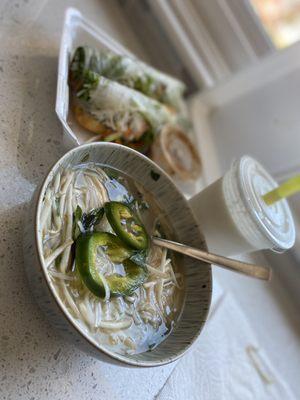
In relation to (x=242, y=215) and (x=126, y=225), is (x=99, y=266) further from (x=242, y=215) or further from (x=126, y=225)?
(x=242, y=215)

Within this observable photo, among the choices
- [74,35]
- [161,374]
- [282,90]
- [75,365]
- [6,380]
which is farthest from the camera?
[282,90]

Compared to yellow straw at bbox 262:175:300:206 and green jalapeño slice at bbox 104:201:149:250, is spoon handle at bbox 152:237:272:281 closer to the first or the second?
green jalapeño slice at bbox 104:201:149:250

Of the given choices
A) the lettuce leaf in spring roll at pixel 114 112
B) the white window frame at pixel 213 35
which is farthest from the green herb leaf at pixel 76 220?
the white window frame at pixel 213 35

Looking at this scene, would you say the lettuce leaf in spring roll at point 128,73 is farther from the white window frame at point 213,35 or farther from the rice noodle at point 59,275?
the rice noodle at point 59,275

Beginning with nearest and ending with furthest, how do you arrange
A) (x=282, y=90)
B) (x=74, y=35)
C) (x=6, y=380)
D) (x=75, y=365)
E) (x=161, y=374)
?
(x=6, y=380) < (x=75, y=365) < (x=161, y=374) < (x=74, y=35) < (x=282, y=90)

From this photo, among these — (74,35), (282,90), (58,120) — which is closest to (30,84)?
(58,120)

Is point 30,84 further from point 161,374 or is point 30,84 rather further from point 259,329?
point 259,329

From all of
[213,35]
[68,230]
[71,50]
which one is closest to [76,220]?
[68,230]

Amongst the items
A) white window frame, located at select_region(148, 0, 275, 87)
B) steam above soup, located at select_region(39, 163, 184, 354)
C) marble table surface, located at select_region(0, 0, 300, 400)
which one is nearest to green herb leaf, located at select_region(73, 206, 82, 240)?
steam above soup, located at select_region(39, 163, 184, 354)
